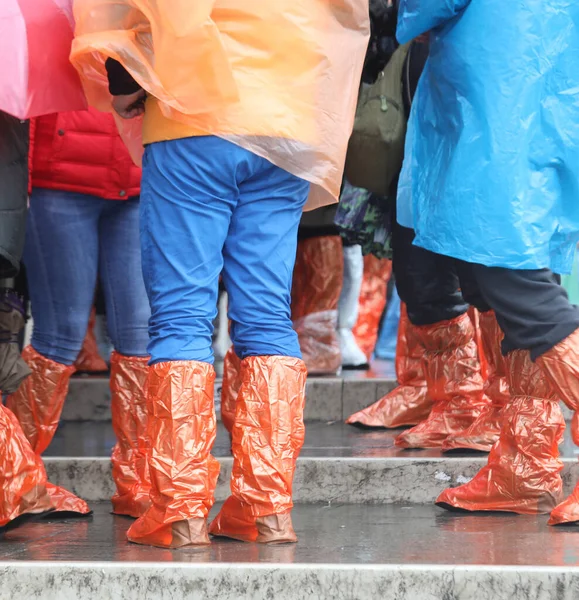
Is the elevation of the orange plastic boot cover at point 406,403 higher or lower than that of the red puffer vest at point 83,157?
lower

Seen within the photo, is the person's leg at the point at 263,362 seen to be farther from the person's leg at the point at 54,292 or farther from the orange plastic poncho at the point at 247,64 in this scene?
the person's leg at the point at 54,292

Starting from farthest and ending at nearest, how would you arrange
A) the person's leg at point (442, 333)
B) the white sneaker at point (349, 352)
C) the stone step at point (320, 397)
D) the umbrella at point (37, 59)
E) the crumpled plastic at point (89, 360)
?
the white sneaker at point (349, 352) → the crumpled plastic at point (89, 360) → the stone step at point (320, 397) → the person's leg at point (442, 333) → the umbrella at point (37, 59)

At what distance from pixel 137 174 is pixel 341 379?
5.91 feet

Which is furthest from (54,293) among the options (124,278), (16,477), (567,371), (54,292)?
(567,371)

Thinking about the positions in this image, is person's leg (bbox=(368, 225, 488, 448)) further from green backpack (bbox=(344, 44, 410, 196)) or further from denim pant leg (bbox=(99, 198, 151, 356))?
denim pant leg (bbox=(99, 198, 151, 356))

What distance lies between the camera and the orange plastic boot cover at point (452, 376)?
4062mm

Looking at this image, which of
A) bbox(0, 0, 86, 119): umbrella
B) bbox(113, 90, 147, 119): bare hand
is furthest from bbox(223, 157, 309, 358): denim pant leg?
bbox(0, 0, 86, 119): umbrella

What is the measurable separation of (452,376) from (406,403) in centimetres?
47

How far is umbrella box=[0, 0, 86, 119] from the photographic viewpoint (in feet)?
9.71

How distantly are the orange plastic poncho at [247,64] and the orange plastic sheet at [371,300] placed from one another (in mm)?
3814

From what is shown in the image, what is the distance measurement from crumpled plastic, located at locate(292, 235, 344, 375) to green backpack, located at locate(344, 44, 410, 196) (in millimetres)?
1563

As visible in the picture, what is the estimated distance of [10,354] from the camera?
129 inches

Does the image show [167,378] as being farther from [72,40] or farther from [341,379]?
[341,379]

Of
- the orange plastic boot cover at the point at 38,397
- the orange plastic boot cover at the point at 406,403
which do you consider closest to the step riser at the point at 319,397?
the orange plastic boot cover at the point at 406,403
